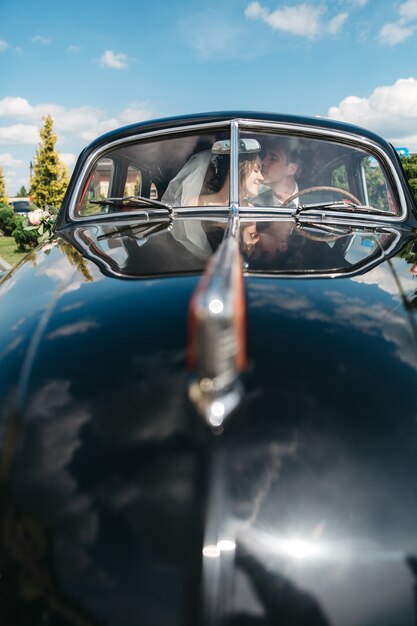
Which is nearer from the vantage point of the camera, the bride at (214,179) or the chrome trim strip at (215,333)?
the chrome trim strip at (215,333)

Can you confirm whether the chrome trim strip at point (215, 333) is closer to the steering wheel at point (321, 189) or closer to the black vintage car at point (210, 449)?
the black vintage car at point (210, 449)

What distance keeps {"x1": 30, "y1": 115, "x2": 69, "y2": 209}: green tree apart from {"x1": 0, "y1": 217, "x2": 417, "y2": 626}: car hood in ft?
107

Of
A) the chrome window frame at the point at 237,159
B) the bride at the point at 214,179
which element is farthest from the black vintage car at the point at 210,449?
the bride at the point at 214,179

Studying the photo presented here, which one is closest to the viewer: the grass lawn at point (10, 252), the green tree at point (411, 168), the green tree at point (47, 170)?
the grass lawn at point (10, 252)

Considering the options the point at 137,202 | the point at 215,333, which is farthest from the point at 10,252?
the point at 215,333

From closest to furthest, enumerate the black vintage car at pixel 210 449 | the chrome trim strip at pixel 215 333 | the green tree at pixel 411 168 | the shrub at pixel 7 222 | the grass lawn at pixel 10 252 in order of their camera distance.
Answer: the chrome trim strip at pixel 215 333 < the black vintage car at pixel 210 449 < the grass lawn at pixel 10 252 < the shrub at pixel 7 222 < the green tree at pixel 411 168

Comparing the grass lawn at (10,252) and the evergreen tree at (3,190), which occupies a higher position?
the evergreen tree at (3,190)

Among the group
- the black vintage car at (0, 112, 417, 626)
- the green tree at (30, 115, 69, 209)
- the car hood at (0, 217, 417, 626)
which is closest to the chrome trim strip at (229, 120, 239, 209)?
the black vintage car at (0, 112, 417, 626)

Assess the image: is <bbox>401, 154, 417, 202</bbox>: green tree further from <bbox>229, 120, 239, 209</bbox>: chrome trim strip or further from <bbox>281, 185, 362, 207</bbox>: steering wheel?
<bbox>229, 120, 239, 209</bbox>: chrome trim strip

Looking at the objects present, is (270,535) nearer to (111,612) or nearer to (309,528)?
(309,528)

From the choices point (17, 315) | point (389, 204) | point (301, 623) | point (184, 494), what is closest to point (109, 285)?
point (17, 315)

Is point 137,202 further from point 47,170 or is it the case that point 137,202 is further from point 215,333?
point 47,170

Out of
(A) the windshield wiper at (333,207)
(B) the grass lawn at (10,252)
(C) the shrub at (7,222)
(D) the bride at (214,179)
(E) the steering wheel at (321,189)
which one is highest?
(D) the bride at (214,179)

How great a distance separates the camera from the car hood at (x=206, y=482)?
1.11 meters
